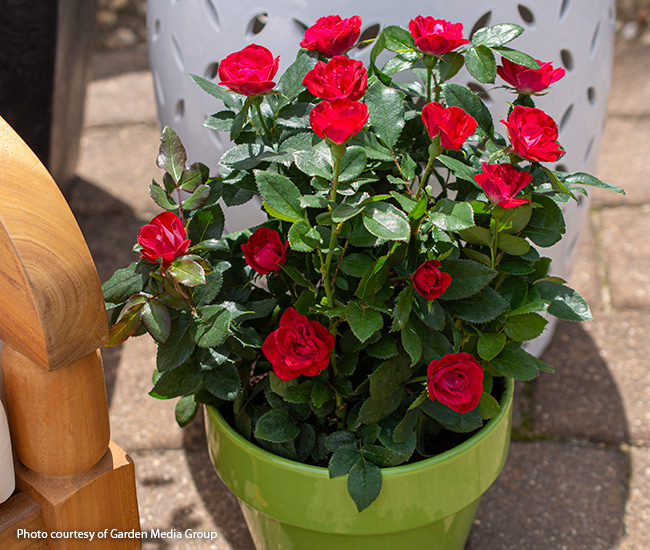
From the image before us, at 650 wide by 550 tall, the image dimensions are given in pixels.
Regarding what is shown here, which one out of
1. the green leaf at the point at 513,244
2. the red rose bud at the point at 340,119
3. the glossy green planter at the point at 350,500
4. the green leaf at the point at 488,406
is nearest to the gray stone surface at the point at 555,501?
the glossy green planter at the point at 350,500

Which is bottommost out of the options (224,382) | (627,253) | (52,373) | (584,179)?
(627,253)

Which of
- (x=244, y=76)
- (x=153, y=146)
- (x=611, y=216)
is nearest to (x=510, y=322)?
(x=244, y=76)

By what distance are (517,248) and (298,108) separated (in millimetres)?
302

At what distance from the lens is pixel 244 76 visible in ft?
2.65

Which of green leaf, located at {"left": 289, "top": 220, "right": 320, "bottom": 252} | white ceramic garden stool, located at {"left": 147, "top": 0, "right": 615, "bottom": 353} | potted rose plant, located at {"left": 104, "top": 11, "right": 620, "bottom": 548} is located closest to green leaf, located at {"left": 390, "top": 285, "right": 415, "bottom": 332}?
potted rose plant, located at {"left": 104, "top": 11, "right": 620, "bottom": 548}

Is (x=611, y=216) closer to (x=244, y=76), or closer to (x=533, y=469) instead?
(x=533, y=469)

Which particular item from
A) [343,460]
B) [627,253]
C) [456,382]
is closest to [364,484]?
[343,460]

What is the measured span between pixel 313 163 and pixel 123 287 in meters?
0.26

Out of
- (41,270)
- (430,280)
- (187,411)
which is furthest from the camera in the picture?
(187,411)

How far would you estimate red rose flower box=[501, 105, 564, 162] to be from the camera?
0.78 metres

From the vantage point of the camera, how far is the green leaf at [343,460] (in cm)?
90

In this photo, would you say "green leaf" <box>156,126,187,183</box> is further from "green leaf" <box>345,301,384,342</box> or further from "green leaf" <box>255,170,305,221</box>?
"green leaf" <box>345,301,384,342</box>

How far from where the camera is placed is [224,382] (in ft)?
2.99

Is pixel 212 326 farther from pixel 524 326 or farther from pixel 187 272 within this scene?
pixel 524 326
